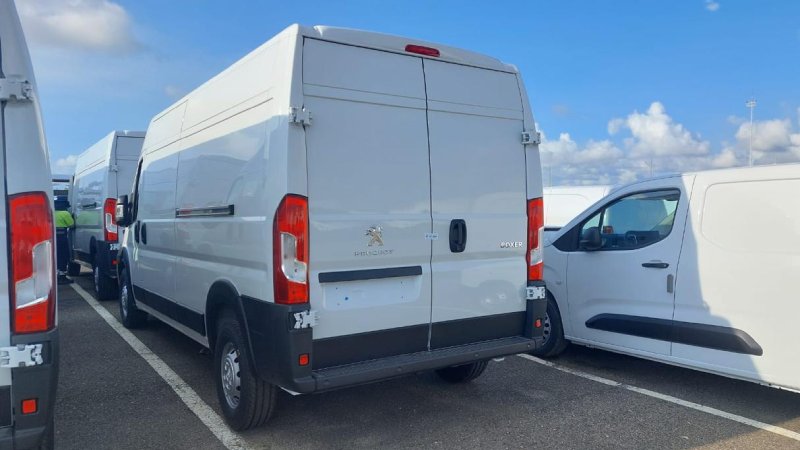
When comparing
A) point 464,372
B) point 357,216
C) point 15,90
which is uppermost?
point 15,90

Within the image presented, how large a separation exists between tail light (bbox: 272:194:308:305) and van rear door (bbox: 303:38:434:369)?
0.24ft

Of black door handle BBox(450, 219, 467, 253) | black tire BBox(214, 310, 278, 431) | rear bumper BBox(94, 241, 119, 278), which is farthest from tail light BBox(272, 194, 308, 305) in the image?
rear bumper BBox(94, 241, 119, 278)

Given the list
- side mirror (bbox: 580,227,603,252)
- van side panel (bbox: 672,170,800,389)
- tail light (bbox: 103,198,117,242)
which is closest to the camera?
van side panel (bbox: 672,170,800,389)

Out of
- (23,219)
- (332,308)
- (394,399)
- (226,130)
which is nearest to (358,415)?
(394,399)

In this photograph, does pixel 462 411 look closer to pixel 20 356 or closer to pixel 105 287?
pixel 20 356

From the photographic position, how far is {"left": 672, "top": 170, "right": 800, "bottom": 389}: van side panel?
14.0 feet

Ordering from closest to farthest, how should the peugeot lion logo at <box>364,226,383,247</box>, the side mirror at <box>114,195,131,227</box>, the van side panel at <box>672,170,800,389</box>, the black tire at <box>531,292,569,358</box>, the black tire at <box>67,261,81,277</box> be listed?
the peugeot lion logo at <box>364,226,383,247</box> < the van side panel at <box>672,170,800,389</box> < the black tire at <box>531,292,569,358</box> < the side mirror at <box>114,195,131,227</box> < the black tire at <box>67,261,81,277</box>

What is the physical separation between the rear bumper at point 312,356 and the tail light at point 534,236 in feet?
1.88

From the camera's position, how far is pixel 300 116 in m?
3.47

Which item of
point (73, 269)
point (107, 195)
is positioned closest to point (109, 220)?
point (107, 195)

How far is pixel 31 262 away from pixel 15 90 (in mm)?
765

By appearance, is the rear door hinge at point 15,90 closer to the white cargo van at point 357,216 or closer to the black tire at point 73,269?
the white cargo van at point 357,216

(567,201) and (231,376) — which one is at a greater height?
(567,201)

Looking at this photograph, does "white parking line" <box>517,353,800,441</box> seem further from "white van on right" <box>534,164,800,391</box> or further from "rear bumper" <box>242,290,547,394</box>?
"rear bumper" <box>242,290,547,394</box>
